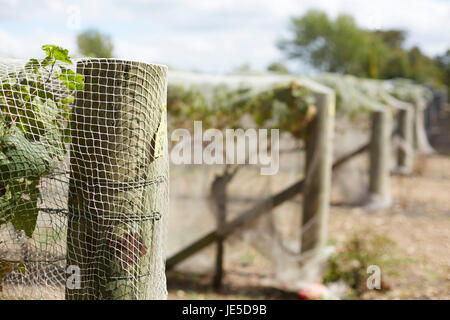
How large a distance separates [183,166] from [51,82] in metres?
3.25

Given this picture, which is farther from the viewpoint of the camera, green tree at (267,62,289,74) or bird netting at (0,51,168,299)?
green tree at (267,62,289,74)

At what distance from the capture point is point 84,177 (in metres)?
1.85

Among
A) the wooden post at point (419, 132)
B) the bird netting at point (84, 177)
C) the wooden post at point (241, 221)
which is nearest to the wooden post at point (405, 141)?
the wooden post at point (419, 132)

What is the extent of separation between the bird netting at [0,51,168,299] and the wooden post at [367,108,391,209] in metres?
7.77

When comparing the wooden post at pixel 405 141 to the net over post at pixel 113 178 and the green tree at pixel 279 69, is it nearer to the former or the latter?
the green tree at pixel 279 69

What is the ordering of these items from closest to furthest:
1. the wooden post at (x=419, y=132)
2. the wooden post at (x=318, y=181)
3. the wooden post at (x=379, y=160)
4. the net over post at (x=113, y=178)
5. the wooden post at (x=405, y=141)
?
the net over post at (x=113, y=178) → the wooden post at (x=318, y=181) → the wooden post at (x=379, y=160) → the wooden post at (x=405, y=141) → the wooden post at (x=419, y=132)

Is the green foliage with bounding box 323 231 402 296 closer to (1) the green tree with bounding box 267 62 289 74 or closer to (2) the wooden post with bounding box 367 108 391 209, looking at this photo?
(2) the wooden post with bounding box 367 108 391 209

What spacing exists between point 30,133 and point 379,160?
27.1 feet

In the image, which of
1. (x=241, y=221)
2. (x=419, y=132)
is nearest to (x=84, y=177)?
(x=241, y=221)

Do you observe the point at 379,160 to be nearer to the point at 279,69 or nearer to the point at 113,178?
the point at 279,69

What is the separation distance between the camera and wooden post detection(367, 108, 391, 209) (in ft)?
30.0

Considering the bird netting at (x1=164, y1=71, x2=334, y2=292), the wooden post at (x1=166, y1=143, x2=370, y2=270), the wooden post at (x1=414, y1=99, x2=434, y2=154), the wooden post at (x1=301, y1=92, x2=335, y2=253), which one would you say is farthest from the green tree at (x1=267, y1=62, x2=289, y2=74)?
the wooden post at (x1=166, y1=143, x2=370, y2=270)

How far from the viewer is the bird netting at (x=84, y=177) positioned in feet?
5.94

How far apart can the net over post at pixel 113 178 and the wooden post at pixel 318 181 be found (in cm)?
361
